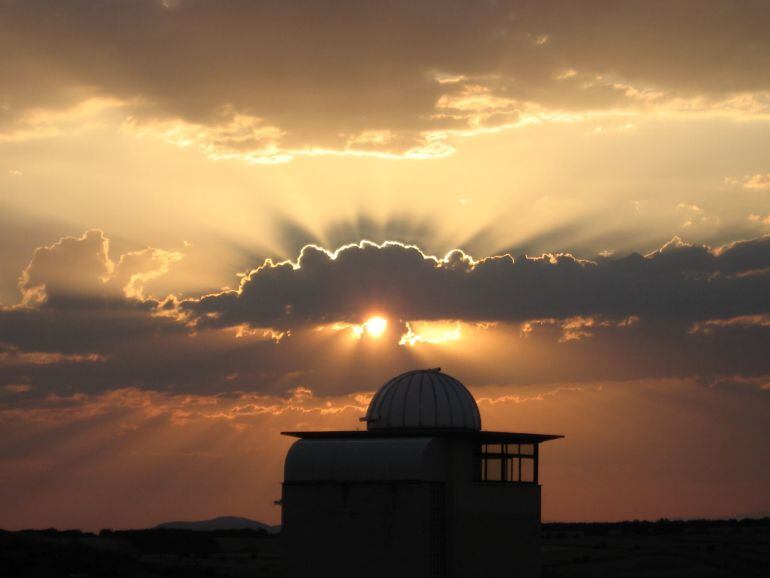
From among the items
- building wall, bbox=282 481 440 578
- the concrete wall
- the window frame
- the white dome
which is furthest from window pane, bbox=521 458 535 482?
building wall, bbox=282 481 440 578

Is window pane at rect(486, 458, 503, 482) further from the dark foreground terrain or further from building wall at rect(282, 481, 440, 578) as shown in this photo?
the dark foreground terrain

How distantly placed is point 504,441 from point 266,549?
60310mm

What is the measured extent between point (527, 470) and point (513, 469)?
935 millimetres

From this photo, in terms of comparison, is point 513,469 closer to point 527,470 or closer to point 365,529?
point 527,470

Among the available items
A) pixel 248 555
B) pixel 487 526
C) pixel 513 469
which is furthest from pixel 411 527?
pixel 248 555

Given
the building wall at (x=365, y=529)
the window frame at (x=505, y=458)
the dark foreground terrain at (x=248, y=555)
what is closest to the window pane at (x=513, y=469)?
the window frame at (x=505, y=458)

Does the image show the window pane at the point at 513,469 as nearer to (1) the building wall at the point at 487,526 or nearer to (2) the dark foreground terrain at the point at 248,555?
(1) the building wall at the point at 487,526

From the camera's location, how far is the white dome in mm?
54125

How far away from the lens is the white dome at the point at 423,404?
5412cm

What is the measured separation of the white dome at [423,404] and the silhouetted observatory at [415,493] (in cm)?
5

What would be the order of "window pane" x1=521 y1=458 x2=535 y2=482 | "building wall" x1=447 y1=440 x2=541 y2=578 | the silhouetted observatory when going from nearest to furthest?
the silhouetted observatory
"building wall" x1=447 y1=440 x2=541 y2=578
"window pane" x1=521 y1=458 x2=535 y2=482

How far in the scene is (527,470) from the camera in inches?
2191

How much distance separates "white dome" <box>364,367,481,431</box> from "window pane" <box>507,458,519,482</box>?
7.14 feet

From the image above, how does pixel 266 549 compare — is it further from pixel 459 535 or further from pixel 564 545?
pixel 459 535
